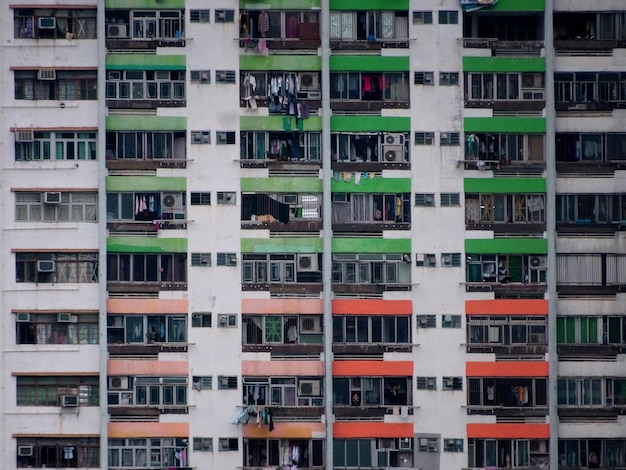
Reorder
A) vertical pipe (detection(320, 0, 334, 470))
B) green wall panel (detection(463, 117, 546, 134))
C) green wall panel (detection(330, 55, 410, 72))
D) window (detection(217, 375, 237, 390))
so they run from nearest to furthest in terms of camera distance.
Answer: vertical pipe (detection(320, 0, 334, 470)), window (detection(217, 375, 237, 390)), green wall panel (detection(330, 55, 410, 72)), green wall panel (detection(463, 117, 546, 134))

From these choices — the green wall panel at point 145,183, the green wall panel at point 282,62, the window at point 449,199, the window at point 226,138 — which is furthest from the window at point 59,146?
the window at point 449,199

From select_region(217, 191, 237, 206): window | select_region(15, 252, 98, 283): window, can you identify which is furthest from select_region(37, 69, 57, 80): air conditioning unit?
select_region(217, 191, 237, 206): window

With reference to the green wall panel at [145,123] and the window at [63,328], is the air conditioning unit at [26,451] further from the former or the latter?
the green wall panel at [145,123]

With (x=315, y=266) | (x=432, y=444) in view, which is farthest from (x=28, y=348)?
(x=432, y=444)

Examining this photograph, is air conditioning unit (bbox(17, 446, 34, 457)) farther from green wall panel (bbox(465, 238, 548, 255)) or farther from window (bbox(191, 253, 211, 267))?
green wall panel (bbox(465, 238, 548, 255))

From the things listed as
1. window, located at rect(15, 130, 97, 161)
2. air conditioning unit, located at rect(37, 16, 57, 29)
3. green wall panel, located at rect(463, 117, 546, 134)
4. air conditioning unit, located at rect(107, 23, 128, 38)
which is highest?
air conditioning unit, located at rect(37, 16, 57, 29)

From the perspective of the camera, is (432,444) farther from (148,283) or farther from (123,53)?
(123,53)

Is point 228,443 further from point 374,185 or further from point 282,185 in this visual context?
point 374,185
